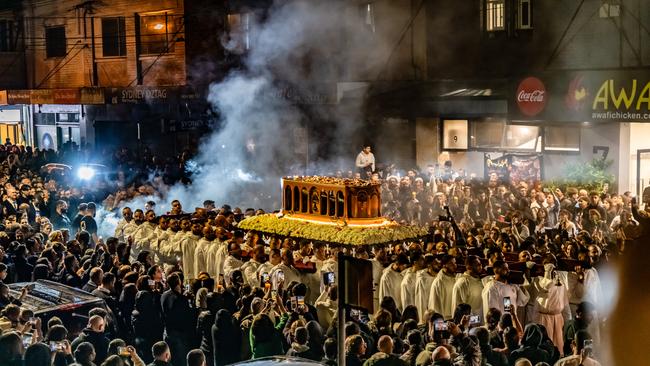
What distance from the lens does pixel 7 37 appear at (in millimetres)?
38594

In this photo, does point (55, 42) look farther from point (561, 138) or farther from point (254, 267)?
point (254, 267)

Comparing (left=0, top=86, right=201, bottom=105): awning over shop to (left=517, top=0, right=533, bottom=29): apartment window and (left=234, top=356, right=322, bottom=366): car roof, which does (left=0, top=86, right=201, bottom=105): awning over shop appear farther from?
(left=234, top=356, right=322, bottom=366): car roof

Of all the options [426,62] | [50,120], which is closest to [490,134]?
[426,62]

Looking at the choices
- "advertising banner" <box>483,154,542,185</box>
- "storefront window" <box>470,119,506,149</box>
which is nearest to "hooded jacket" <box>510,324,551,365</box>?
"advertising banner" <box>483,154,542,185</box>

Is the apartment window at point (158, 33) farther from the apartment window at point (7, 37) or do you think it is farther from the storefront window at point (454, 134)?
the storefront window at point (454, 134)

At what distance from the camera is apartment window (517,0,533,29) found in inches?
924

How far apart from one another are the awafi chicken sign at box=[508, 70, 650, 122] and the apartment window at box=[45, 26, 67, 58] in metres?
20.5

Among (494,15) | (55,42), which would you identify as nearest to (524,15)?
(494,15)

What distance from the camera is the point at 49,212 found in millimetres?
19484

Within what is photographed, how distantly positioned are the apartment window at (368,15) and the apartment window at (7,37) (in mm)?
17995

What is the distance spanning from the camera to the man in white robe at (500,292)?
11.6 m

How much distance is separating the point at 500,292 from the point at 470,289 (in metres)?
0.40

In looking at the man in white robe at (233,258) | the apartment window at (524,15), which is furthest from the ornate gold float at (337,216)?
the apartment window at (524,15)

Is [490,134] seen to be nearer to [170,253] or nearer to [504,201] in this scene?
[504,201]
